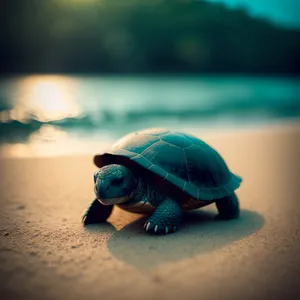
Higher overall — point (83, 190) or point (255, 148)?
point (255, 148)

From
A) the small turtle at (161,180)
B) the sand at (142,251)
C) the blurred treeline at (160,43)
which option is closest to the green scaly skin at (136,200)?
the small turtle at (161,180)

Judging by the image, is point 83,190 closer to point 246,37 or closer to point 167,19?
point 246,37

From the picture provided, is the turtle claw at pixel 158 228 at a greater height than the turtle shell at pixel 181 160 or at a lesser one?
lesser

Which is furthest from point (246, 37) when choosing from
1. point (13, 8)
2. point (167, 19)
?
point (13, 8)

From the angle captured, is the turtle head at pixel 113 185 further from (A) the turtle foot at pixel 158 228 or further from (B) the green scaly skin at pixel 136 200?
(A) the turtle foot at pixel 158 228

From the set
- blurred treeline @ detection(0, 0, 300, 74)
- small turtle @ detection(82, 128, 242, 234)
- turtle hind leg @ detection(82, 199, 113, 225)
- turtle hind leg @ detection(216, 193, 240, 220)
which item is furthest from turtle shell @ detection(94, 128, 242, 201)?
blurred treeline @ detection(0, 0, 300, 74)

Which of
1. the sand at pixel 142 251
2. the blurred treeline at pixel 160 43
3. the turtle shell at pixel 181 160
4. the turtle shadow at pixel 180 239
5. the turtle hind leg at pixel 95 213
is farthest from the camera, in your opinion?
the blurred treeline at pixel 160 43

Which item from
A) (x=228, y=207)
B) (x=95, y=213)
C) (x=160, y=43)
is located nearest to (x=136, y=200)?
(x=95, y=213)

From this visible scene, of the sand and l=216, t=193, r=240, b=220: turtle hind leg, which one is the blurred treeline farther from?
the sand
